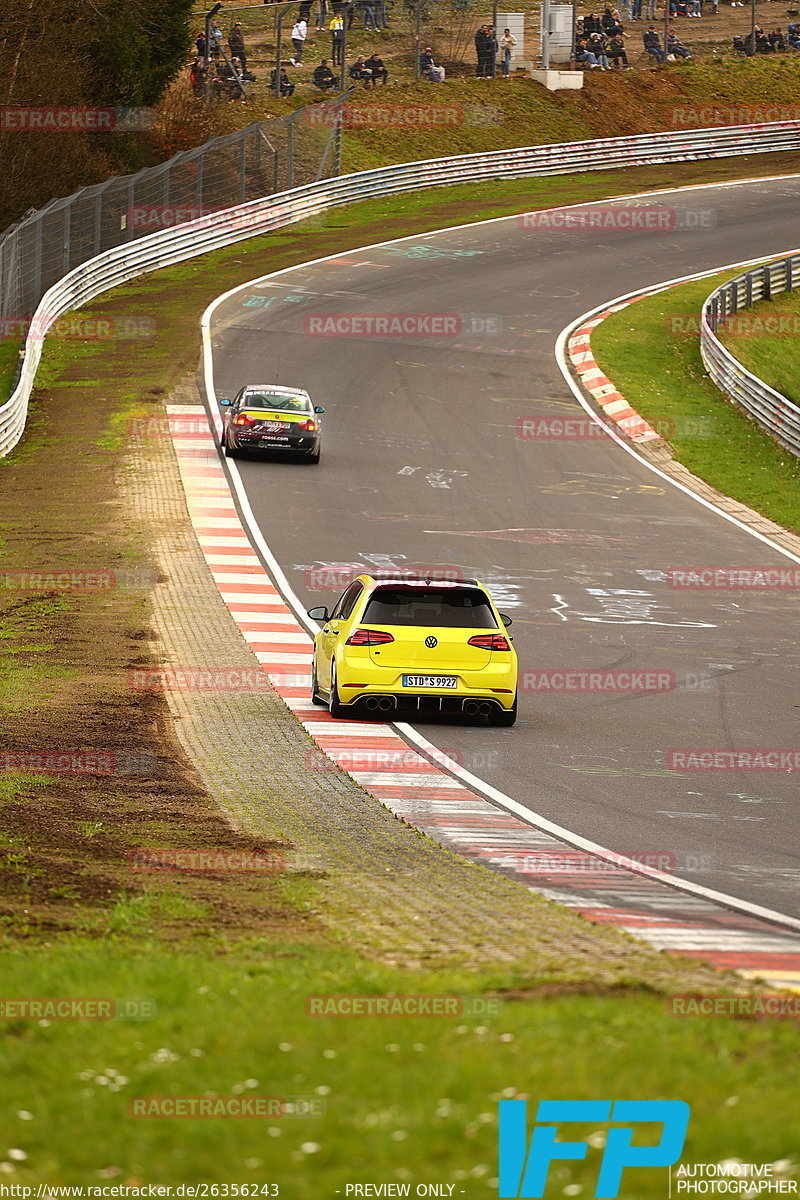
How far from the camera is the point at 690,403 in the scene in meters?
37.9

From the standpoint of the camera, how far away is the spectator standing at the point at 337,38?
62.9 metres

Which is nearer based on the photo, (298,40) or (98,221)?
(98,221)

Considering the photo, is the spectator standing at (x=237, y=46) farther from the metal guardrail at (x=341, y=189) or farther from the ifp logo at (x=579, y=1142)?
the ifp logo at (x=579, y=1142)

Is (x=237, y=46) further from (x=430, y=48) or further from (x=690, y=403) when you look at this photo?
(x=690, y=403)

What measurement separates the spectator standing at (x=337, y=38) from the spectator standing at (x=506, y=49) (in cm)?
782

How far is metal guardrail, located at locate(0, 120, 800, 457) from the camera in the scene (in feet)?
139

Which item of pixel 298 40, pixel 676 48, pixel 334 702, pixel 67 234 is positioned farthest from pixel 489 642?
pixel 676 48

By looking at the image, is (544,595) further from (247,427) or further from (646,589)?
(247,427)

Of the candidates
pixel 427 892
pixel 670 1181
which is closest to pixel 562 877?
pixel 427 892

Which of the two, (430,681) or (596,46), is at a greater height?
(596,46)

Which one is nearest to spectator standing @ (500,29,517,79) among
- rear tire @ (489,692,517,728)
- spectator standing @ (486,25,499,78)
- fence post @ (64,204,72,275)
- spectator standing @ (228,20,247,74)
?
spectator standing @ (486,25,499,78)

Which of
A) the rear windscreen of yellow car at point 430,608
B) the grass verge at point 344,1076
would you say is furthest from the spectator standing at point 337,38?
the grass verge at point 344,1076

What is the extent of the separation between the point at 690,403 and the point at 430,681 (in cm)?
2350

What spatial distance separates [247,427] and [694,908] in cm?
Answer: 2343
